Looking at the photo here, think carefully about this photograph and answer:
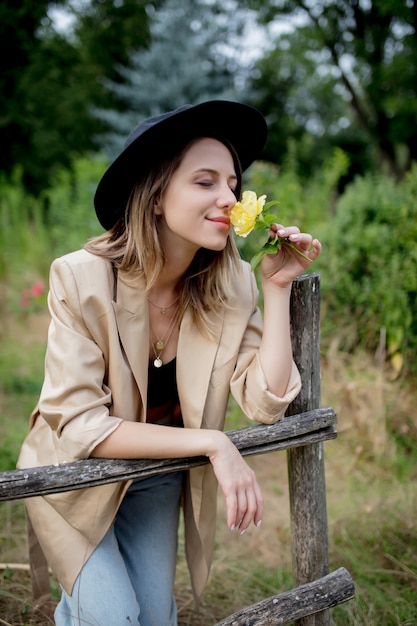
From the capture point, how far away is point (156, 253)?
195 centimetres

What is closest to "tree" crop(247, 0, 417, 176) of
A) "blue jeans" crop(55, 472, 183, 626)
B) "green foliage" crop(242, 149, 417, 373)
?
"green foliage" crop(242, 149, 417, 373)

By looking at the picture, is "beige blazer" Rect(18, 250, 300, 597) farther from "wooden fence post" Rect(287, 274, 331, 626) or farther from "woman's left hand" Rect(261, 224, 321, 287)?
"woman's left hand" Rect(261, 224, 321, 287)

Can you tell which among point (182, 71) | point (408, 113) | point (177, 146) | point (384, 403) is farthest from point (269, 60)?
point (177, 146)

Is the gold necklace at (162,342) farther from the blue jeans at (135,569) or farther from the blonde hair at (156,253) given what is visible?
the blue jeans at (135,569)

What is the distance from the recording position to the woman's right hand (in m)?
1.76

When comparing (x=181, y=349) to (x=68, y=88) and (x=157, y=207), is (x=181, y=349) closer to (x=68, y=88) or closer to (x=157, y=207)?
(x=157, y=207)

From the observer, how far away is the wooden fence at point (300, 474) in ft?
5.58

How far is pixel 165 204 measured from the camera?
194cm

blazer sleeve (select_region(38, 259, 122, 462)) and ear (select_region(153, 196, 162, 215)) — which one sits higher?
ear (select_region(153, 196, 162, 215))

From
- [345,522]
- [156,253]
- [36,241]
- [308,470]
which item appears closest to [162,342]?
[156,253]

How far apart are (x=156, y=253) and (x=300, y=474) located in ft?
2.87

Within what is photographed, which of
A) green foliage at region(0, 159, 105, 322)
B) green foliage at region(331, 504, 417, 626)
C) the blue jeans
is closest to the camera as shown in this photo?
the blue jeans

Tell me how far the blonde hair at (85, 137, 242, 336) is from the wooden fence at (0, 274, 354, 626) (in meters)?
0.27

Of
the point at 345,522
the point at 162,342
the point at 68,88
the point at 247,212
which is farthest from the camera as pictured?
the point at 68,88
